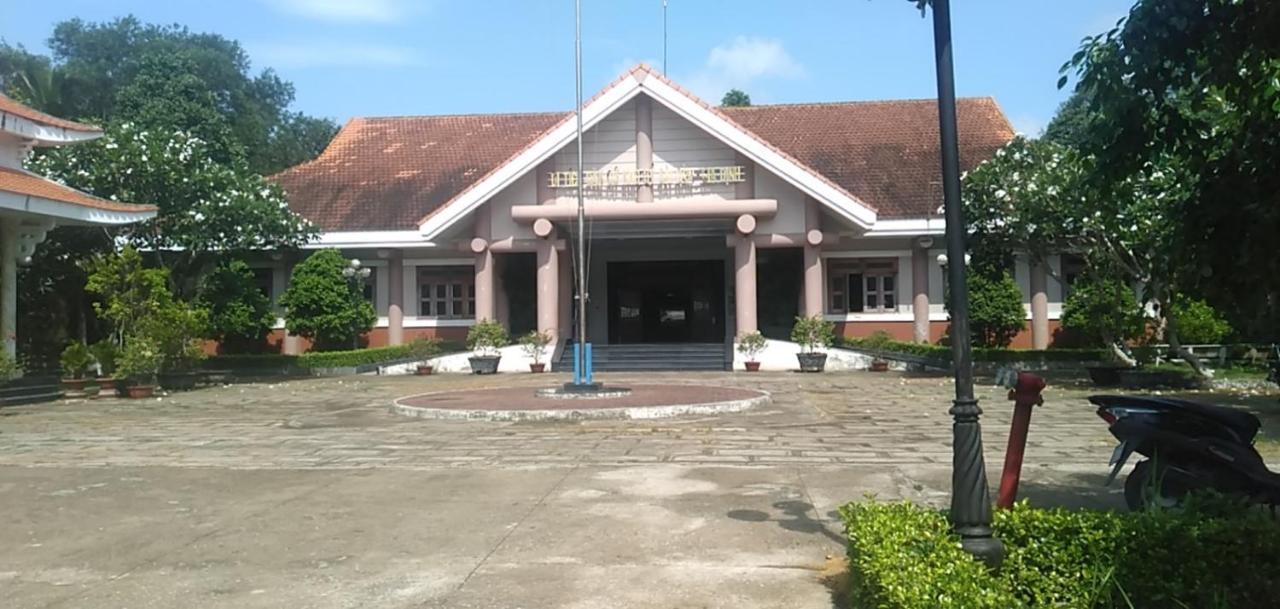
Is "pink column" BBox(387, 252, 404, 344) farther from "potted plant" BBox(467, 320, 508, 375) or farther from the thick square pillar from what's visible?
the thick square pillar

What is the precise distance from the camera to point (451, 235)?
25.8 meters

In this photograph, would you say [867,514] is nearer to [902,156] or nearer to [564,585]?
[564,585]

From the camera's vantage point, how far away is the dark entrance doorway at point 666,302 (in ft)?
95.2

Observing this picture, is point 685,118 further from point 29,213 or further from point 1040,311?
point 29,213

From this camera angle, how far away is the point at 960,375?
15.1ft

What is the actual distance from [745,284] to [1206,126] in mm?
19212

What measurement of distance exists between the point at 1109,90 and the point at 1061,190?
14.4m

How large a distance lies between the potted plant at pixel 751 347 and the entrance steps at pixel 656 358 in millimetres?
709

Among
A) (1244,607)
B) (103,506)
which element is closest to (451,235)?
(103,506)

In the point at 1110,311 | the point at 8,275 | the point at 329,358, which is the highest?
the point at 8,275

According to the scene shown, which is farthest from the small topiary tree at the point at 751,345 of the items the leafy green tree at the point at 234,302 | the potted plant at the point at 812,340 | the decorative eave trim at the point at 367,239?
the leafy green tree at the point at 234,302

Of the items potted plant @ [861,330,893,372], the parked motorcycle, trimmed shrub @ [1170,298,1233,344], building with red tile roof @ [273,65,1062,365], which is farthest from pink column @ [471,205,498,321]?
the parked motorcycle

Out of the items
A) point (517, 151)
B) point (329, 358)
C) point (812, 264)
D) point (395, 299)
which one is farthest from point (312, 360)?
point (812, 264)

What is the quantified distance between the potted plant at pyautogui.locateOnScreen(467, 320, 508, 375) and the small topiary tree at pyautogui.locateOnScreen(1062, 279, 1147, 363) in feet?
45.3
